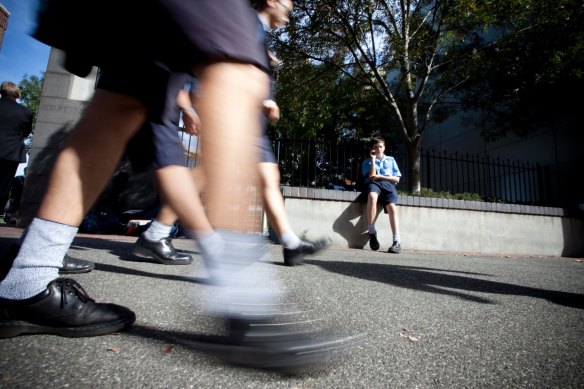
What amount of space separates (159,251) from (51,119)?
7.48 m

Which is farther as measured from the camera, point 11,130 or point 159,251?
point 11,130

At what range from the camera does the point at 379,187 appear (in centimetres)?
561

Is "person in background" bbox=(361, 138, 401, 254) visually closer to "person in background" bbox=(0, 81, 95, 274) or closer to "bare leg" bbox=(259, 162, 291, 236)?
"bare leg" bbox=(259, 162, 291, 236)

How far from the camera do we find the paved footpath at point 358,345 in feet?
2.70

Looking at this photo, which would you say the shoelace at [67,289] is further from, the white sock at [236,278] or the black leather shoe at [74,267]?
the black leather shoe at [74,267]

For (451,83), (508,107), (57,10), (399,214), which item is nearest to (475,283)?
(57,10)

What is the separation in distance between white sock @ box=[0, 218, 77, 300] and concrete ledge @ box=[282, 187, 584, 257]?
15.6 ft

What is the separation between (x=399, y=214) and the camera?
20.5 feet

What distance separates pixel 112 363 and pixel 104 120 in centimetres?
78

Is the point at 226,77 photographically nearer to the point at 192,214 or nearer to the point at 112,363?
the point at 192,214

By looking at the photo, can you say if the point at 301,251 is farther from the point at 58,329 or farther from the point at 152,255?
the point at 58,329

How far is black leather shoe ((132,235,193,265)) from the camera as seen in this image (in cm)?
241

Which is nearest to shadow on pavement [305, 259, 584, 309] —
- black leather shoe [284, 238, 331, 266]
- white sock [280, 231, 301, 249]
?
black leather shoe [284, 238, 331, 266]

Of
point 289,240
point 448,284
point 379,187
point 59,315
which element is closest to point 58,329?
point 59,315
